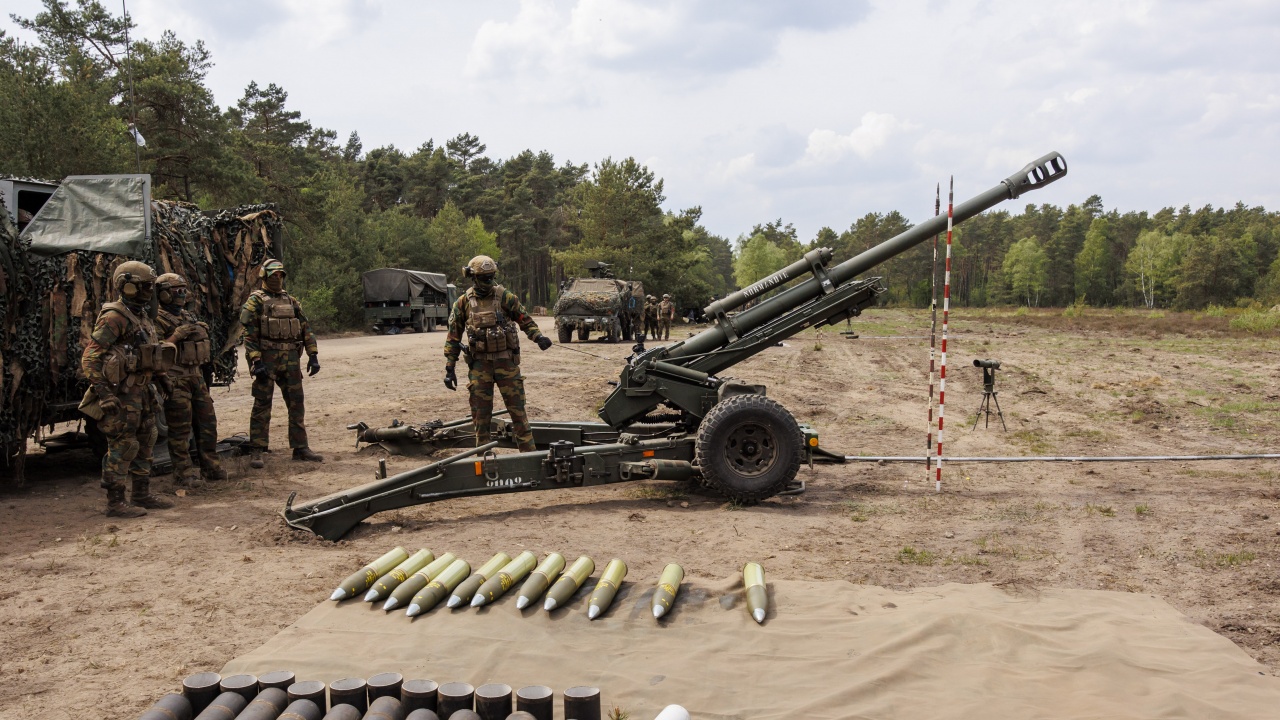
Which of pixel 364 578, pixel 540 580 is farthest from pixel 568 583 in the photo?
pixel 364 578

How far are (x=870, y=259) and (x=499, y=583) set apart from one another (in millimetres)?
4289

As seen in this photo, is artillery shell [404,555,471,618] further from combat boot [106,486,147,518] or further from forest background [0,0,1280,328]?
forest background [0,0,1280,328]

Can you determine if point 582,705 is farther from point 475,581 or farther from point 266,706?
point 475,581

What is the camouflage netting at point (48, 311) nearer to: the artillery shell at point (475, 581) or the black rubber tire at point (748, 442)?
the artillery shell at point (475, 581)

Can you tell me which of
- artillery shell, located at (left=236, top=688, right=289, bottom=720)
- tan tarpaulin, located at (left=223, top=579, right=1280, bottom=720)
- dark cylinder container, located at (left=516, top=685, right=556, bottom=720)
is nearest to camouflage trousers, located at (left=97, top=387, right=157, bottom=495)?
tan tarpaulin, located at (left=223, top=579, right=1280, bottom=720)

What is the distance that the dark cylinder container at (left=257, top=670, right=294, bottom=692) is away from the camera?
3.50 metres

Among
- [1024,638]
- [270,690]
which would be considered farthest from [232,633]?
[1024,638]

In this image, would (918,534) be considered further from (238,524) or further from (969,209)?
(238,524)

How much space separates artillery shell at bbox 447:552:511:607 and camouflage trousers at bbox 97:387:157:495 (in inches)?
136

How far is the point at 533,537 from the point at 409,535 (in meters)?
0.90

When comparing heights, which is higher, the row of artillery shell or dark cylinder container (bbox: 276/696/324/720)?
the row of artillery shell

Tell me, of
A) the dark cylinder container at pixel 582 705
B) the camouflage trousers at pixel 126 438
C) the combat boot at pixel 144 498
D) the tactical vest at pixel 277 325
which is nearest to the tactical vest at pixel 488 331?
the tactical vest at pixel 277 325

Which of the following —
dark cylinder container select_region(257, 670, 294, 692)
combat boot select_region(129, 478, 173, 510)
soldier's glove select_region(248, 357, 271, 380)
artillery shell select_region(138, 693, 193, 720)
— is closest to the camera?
artillery shell select_region(138, 693, 193, 720)

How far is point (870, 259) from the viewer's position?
7391 mm
